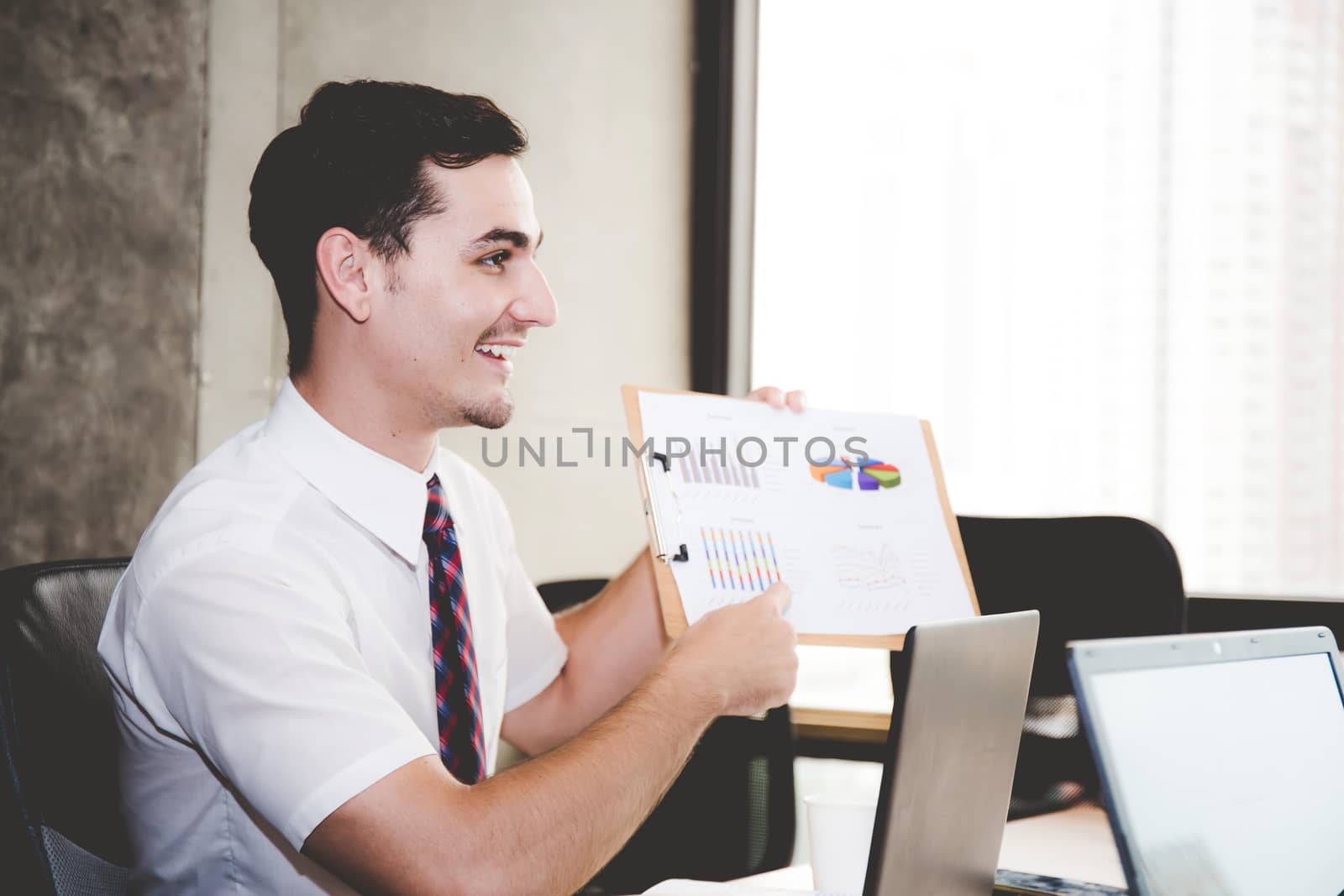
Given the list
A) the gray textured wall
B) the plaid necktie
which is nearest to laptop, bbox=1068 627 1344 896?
the plaid necktie

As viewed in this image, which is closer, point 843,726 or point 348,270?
point 348,270

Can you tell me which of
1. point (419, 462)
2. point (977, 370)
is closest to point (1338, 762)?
point (419, 462)

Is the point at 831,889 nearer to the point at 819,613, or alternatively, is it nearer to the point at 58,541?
the point at 819,613

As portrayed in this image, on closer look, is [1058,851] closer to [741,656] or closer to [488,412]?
[741,656]

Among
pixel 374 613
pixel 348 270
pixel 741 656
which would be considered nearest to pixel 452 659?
pixel 374 613

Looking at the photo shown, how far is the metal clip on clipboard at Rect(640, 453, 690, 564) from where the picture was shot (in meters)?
1.20

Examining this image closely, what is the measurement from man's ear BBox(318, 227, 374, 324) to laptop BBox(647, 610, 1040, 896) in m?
0.79

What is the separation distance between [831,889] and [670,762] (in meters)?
0.19

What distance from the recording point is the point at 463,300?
1.34 metres

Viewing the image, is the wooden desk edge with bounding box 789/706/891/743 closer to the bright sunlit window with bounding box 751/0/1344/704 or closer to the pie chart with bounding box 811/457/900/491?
the bright sunlit window with bounding box 751/0/1344/704

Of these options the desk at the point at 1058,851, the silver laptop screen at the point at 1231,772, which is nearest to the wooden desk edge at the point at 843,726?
the desk at the point at 1058,851

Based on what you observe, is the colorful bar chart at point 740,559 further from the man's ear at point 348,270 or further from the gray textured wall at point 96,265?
the gray textured wall at point 96,265

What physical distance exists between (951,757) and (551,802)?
1.13 feet

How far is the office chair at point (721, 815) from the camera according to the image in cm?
185
